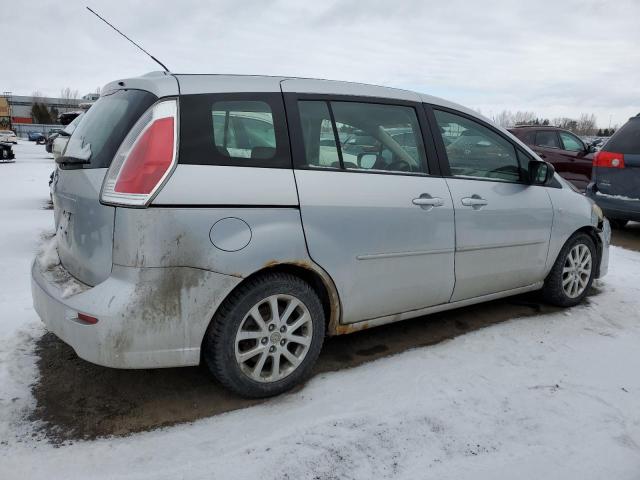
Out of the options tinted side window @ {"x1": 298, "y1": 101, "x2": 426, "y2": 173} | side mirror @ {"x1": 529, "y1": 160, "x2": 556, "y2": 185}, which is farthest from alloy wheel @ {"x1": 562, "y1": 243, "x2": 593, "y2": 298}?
tinted side window @ {"x1": 298, "y1": 101, "x2": 426, "y2": 173}

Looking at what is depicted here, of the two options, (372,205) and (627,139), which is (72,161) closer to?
(372,205)

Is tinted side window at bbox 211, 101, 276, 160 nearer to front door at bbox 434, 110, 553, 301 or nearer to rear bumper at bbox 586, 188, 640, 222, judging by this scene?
front door at bbox 434, 110, 553, 301

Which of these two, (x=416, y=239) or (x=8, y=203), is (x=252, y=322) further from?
(x=8, y=203)

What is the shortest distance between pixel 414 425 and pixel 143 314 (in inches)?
56.1

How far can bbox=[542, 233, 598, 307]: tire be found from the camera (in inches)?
167

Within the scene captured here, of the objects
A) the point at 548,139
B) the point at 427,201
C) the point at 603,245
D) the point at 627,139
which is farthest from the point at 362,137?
the point at 548,139

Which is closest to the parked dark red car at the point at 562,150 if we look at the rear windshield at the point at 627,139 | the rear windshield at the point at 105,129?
the rear windshield at the point at 627,139

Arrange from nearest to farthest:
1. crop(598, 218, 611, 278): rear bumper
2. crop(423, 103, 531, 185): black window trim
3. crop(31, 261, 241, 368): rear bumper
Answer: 1. crop(31, 261, 241, 368): rear bumper
2. crop(423, 103, 531, 185): black window trim
3. crop(598, 218, 611, 278): rear bumper

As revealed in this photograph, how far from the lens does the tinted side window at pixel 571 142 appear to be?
1077 centimetres

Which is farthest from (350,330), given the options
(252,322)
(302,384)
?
(252,322)

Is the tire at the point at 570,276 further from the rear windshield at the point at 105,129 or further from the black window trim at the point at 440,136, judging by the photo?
the rear windshield at the point at 105,129

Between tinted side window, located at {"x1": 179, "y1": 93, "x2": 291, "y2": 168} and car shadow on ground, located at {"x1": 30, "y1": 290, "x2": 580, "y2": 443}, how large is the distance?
127 cm

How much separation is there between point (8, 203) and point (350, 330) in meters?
8.38

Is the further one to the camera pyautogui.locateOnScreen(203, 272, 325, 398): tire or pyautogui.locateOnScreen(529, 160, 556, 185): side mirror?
pyautogui.locateOnScreen(529, 160, 556, 185): side mirror
